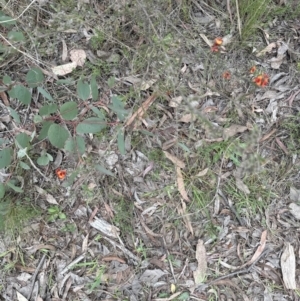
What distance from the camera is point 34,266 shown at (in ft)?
5.86

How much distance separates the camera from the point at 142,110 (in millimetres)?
1813

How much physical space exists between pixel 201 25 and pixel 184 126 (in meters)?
0.49

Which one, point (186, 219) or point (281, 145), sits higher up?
point (281, 145)

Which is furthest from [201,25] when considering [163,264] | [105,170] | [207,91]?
[163,264]

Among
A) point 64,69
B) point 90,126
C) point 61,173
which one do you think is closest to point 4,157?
point 61,173

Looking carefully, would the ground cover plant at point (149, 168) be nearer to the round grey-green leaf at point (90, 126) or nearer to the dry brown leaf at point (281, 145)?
the dry brown leaf at point (281, 145)

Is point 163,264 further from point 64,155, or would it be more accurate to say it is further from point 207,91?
point 207,91

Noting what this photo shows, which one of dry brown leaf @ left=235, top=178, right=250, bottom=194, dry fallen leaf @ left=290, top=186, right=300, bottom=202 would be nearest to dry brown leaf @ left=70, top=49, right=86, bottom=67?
dry brown leaf @ left=235, top=178, right=250, bottom=194

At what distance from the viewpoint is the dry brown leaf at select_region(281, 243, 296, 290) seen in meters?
1.78

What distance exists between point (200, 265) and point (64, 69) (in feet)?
3.48

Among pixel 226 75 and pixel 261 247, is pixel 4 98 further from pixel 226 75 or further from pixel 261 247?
pixel 261 247

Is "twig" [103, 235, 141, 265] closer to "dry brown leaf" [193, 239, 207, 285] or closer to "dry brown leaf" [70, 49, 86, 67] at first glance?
"dry brown leaf" [193, 239, 207, 285]

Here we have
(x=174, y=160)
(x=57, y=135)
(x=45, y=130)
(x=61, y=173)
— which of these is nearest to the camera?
(x=57, y=135)

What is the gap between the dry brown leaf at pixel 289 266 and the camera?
5.84ft
